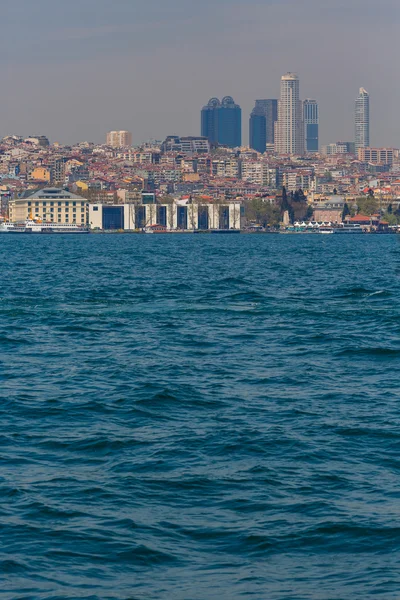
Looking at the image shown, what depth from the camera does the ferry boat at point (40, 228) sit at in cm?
15575

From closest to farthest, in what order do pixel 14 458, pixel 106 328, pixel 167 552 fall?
1. pixel 167 552
2. pixel 14 458
3. pixel 106 328

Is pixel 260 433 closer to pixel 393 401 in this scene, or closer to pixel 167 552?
pixel 393 401

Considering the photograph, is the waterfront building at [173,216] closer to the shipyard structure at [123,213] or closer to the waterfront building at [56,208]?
the shipyard structure at [123,213]

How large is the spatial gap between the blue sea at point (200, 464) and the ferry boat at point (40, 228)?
13699 cm

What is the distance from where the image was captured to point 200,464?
385 inches

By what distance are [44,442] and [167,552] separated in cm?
327

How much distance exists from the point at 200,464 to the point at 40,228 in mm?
149301

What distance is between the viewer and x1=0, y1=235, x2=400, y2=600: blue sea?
24.2 ft

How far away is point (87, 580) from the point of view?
720 cm

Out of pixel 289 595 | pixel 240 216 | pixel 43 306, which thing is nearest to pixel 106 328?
pixel 43 306

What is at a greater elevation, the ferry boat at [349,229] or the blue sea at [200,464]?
the blue sea at [200,464]

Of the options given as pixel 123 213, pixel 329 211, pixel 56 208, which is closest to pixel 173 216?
pixel 123 213

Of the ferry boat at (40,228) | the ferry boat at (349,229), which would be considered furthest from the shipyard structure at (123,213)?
the ferry boat at (349,229)

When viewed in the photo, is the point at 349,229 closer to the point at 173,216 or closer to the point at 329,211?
the point at 329,211
